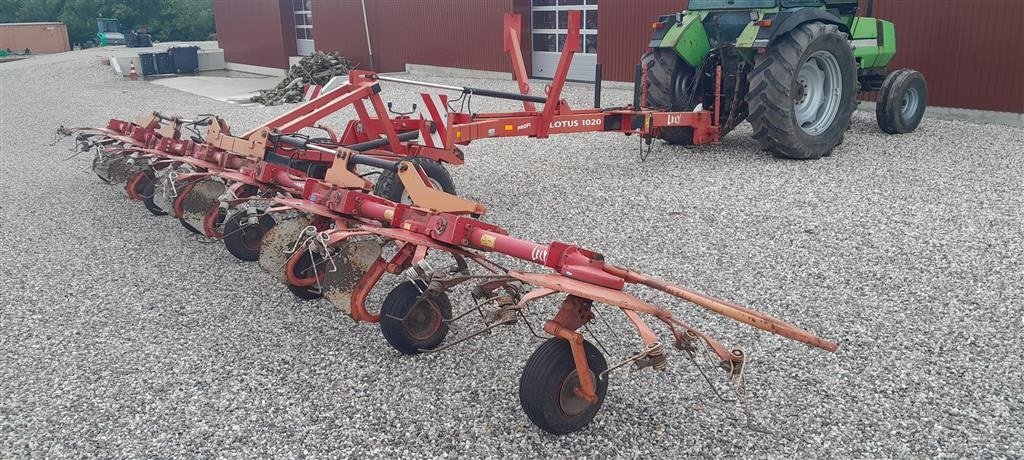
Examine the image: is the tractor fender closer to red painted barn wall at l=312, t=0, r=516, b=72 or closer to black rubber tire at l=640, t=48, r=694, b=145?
black rubber tire at l=640, t=48, r=694, b=145

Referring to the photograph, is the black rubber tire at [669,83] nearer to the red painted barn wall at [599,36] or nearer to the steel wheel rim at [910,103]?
the steel wheel rim at [910,103]

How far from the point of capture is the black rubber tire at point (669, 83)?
7367 mm

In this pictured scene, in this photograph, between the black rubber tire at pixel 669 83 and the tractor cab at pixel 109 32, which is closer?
the black rubber tire at pixel 669 83

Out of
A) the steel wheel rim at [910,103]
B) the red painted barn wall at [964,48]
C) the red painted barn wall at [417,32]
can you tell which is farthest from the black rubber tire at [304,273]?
the red painted barn wall at [417,32]

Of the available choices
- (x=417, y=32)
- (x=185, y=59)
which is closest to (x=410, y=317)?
(x=417, y=32)

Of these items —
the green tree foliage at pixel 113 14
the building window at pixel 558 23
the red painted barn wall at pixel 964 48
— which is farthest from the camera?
the green tree foliage at pixel 113 14

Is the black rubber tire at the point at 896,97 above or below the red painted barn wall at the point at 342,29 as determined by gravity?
below

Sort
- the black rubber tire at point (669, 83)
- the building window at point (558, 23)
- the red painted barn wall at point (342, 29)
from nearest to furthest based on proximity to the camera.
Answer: the black rubber tire at point (669, 83) < the building window at point (558, 23) < the red painted barn wall at point (342, 29)

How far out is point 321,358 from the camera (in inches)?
131

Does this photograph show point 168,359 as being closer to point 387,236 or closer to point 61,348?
point 61,348

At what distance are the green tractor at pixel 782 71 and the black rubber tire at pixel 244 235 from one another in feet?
14.3

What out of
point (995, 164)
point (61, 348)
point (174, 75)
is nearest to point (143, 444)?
point (61, 348)

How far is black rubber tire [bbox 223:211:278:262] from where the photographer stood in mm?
4465

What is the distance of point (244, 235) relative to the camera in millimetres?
4617
